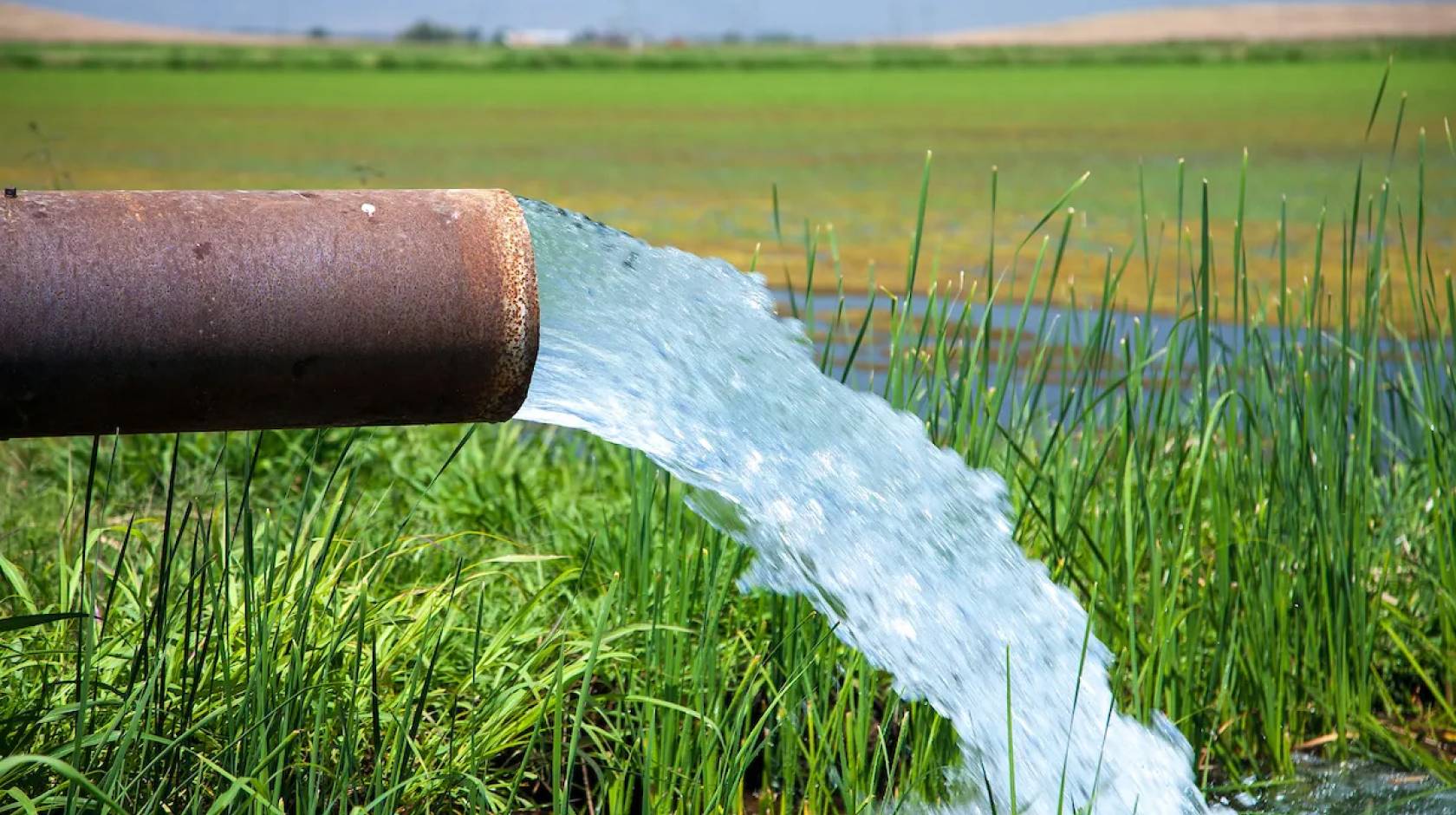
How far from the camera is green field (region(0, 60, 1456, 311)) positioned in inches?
293

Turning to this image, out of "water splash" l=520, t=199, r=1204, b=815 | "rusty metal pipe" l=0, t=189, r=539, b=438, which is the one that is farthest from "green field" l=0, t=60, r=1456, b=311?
"rusty metal pipe" l=0, t=189, r=539, b=438

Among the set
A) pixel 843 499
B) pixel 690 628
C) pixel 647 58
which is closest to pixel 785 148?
pixel 690 628

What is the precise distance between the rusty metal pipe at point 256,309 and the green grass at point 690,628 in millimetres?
186

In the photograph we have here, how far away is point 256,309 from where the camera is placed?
1.07 m

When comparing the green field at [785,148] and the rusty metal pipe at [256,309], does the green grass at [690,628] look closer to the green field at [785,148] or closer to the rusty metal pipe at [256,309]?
the rusty metal pipe at [256,309]

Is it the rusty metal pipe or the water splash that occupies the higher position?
the rusty metal pipe

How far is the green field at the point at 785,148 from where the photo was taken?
7.43 meters

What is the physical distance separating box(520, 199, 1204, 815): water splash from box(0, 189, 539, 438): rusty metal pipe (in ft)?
0.61

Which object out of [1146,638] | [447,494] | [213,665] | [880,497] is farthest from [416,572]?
[1146,638]

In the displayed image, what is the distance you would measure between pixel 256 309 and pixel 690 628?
81 centimetres

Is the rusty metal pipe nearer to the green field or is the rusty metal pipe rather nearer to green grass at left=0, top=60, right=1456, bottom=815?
green grass at left=0, top=60, right=1456, bottom=815

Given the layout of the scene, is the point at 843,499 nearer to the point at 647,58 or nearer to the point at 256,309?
the point at 256,309

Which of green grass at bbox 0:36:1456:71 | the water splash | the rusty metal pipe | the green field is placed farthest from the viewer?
green grass at bbox 0:36:1456:71

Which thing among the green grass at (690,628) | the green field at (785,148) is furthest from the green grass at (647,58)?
the green grass at (690,628)
